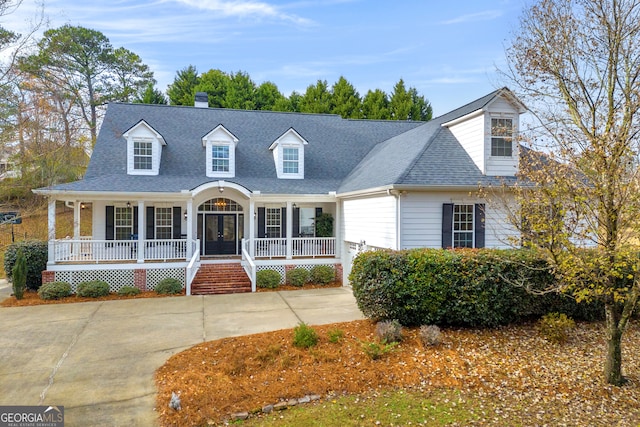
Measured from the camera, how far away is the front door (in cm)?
1614

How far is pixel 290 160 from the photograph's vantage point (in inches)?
655

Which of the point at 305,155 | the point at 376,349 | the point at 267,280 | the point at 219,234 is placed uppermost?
the point at 305,155

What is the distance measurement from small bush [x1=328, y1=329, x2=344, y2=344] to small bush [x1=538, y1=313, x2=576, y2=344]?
13.8 ft

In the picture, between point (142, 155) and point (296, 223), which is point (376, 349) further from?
point (142, 155)

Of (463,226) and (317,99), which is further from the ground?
(317,99)

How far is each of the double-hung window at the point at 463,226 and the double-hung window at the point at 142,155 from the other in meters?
12.6

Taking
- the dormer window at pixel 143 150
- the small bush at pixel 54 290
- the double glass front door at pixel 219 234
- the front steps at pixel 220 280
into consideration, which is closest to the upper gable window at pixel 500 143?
the front steps at pixel 220 280

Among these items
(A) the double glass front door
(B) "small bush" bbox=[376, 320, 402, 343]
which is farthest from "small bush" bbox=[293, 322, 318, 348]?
(A) the double glass front door

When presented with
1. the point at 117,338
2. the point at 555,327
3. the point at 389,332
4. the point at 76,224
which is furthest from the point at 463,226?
the point at 76,224

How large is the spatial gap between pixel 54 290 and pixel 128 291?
7.39 ft

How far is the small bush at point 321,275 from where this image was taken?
14312 mm

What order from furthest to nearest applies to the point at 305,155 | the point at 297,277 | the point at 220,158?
the point at 305,155, the point at 220,158, the point at 297,277

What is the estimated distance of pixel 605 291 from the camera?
5441 mm

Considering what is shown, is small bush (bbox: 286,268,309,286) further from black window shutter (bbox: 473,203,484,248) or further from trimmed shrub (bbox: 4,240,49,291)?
trimmed shrub (bbox: 4,240,49,291)
